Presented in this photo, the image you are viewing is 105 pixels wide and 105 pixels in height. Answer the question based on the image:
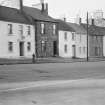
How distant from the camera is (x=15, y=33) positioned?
42625 mm

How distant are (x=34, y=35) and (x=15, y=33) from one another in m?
4.51

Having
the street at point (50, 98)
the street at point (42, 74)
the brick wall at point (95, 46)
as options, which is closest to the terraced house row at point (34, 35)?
the brick wall at point (95, 46)

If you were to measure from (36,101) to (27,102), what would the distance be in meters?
0.33

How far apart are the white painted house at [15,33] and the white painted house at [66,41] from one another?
8.16 metres

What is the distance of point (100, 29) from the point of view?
2751 inches

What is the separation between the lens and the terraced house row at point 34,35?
41594 millimetres

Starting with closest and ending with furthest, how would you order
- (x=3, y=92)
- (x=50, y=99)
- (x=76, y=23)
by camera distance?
(x=50, y=99), (x=3, y=92), (x=76, y=23)

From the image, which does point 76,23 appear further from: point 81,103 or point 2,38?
point 81,103

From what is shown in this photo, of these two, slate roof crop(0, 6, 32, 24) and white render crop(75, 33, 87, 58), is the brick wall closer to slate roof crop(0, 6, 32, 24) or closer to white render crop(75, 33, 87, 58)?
white render crop(75, 33, 87, 58)

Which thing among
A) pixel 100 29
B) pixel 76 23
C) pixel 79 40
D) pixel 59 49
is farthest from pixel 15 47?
pixel 100 29

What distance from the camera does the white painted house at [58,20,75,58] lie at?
5272 centimetres

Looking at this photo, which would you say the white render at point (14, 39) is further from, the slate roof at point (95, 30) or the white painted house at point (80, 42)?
the slate roof at point (95, 30)

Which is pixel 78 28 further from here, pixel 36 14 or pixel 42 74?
pixel 42 74

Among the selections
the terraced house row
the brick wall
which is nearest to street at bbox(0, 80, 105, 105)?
the terraced house row
